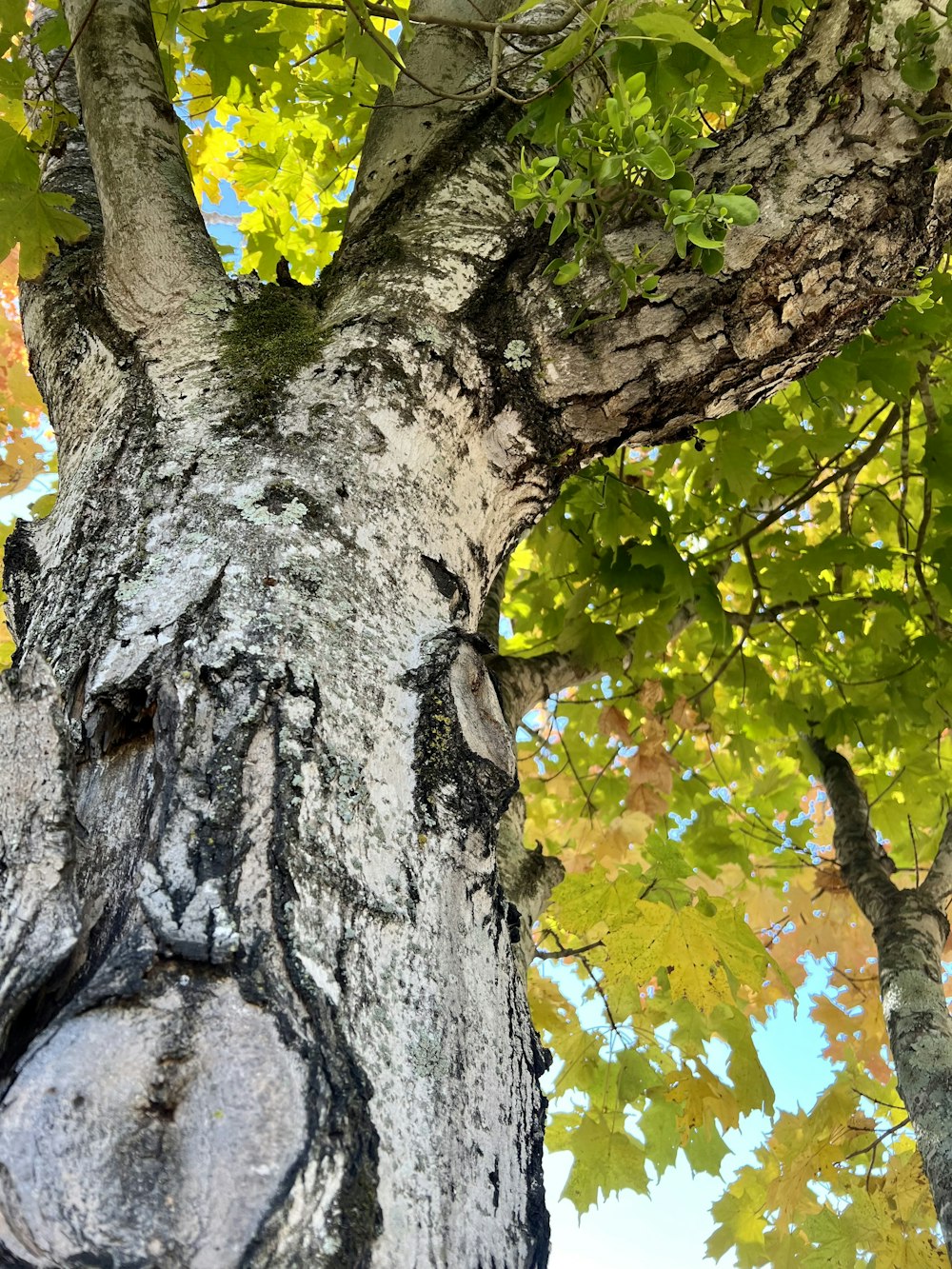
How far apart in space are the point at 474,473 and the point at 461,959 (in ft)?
2.36

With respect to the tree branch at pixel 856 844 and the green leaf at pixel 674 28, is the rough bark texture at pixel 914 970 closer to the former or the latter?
the tree branch at pixel 856 844

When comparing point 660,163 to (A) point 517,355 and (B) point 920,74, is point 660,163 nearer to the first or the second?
(A) point 517,355

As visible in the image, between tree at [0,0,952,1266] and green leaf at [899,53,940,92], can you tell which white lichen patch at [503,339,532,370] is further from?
green leaf at [899,53,940,92]

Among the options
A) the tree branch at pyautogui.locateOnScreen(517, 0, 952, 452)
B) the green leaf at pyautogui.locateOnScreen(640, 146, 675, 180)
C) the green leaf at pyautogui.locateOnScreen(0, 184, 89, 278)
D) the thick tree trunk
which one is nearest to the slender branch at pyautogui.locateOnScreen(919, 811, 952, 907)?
the tree branch at pyautogui.locateOnScreen(517, 0, 952, 452)

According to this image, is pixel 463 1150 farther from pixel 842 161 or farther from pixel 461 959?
pixel 842 161

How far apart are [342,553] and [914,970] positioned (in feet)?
7.60

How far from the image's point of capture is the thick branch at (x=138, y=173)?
5.08 ft

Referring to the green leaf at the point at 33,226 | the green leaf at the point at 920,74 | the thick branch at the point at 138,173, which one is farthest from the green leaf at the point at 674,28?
the green leaf at the point at 33,226

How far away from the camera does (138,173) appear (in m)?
1.67

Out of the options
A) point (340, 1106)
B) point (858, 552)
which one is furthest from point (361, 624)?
point (858, 552)

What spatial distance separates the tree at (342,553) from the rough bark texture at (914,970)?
43.8 inches

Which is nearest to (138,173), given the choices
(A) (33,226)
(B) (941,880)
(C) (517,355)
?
(A) (33,226)

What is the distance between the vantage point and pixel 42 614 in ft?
3.83

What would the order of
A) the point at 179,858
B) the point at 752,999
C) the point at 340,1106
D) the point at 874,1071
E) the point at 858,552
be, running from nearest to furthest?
the point at 340,1106
the point at 179,858
the point at 858,552
the point at 752,999
the point at 874,1071
